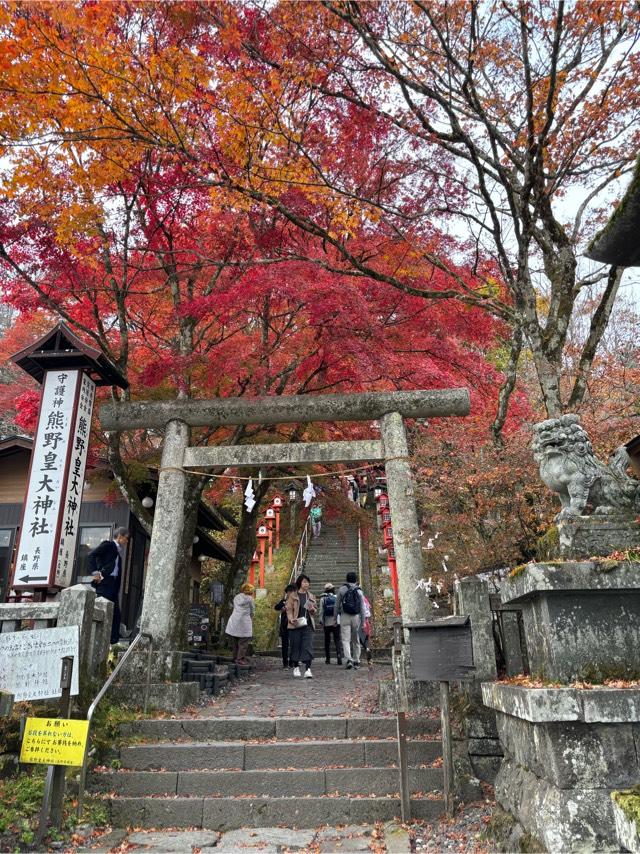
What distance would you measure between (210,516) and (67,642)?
11.8 m

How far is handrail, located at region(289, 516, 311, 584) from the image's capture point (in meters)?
23.8

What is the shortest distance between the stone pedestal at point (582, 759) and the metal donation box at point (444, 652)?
153cm

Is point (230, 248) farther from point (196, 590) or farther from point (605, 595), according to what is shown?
point (196, 590)

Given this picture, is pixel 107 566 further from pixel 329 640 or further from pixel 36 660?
pixel 329 640

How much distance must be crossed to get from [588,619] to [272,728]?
186 inches

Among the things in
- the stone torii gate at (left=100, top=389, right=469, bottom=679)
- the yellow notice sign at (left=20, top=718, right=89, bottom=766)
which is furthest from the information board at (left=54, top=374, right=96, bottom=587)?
the yellow notice sign at (left=20, top=718, right=89, bottom=766)

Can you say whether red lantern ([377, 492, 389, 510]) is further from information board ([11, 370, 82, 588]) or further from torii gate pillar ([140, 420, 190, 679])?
information board ([11, 370, 82, 588])

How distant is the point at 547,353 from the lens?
8.01 meters

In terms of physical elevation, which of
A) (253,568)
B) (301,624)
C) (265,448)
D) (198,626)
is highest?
(265,448)

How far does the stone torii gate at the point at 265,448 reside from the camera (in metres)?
9.64

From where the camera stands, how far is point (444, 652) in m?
5.86

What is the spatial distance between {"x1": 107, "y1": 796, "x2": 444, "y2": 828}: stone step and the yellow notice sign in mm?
1261

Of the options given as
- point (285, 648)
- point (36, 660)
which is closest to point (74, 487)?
point (36, 660)

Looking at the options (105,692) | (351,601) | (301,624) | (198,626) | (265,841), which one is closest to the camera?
(265,841)
